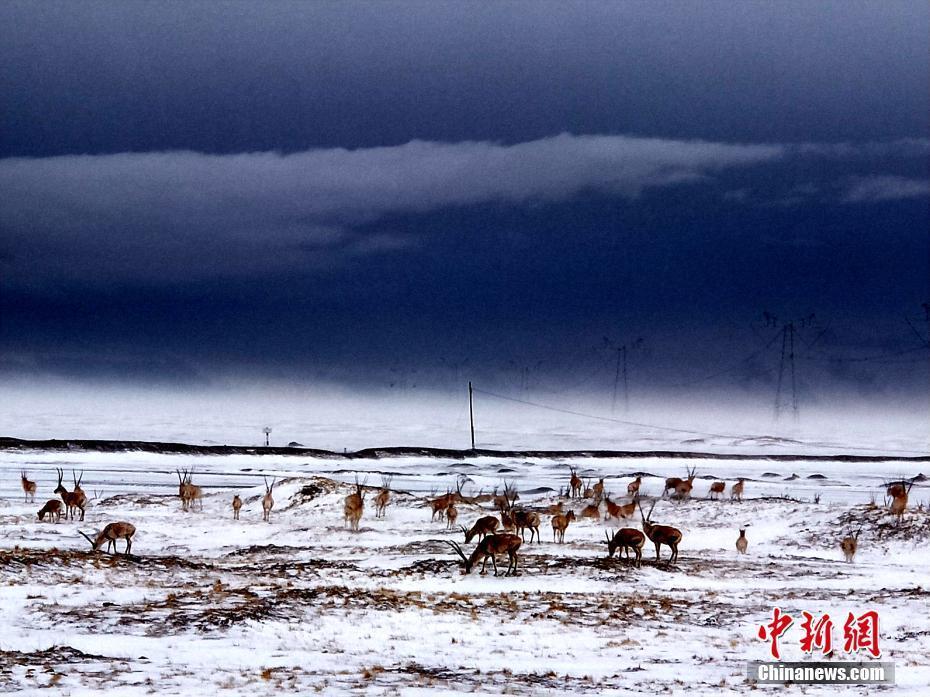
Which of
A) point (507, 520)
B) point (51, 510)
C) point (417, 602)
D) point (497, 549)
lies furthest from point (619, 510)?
point (51, 510)

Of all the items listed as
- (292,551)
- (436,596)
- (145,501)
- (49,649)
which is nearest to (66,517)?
(145,501)

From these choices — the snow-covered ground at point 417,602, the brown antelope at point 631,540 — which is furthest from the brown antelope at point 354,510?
the brown antelope at point 631,540

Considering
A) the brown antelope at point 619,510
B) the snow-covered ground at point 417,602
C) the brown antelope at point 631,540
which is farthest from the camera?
the brown antelope at point 619,510

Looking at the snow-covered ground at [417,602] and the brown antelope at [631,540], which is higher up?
the brown antelope at [631,540]

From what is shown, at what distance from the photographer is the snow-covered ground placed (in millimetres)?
14398

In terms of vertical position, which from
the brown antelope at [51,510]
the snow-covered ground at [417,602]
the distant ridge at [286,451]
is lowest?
the snow-covered ground at [417,602]

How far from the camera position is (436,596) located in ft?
73.2

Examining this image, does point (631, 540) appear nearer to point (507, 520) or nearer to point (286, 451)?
point (507, 520)

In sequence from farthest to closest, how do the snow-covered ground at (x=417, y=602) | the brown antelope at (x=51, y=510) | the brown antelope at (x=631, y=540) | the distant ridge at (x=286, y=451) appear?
1. the distant ridge at (x=286, y=451)
2. the brown antelope at (x=51, y=510)
3. the brown antelope at (x=631, y=540)
4. the snow-covered ground at (x=417, y=602)

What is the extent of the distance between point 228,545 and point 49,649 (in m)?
19.0

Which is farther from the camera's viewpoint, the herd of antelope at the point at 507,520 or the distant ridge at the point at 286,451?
the distant ridge at the point at 286,451

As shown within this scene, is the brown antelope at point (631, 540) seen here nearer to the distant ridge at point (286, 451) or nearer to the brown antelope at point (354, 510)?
the brown antelope at point (354, 510)

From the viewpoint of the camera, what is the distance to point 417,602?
20938 mm

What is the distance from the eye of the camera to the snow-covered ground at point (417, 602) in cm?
1440
